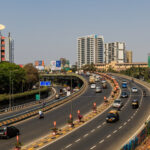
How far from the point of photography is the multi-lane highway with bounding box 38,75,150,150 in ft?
94.6

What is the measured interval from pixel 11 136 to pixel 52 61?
446 ft

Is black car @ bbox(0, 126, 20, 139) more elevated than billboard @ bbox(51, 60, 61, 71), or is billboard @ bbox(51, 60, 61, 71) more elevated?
billboard @ bbox(51, 60, 61, 71)

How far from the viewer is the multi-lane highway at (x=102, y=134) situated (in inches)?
1136

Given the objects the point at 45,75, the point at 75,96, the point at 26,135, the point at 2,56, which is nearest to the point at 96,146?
the point at 26,135

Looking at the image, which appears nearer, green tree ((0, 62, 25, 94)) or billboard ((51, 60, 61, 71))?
green tree ((0, 62, 25, 94))

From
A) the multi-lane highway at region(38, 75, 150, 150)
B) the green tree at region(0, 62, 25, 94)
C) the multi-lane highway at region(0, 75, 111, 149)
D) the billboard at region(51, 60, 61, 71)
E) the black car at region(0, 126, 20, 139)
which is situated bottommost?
the multi-lane highway at region(0, 75, 111, 149)

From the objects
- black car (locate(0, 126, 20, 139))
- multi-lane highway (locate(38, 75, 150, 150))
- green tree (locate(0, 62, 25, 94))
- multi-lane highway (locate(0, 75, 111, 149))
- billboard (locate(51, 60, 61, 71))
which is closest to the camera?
multi-lane highway (locate(38, 75, 150, 150))

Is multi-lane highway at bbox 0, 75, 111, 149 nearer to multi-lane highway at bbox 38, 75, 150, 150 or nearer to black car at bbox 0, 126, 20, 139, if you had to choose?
black car at bbox 0, 126, 20, 139

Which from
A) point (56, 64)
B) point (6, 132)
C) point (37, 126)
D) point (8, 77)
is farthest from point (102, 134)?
point (56, 64)

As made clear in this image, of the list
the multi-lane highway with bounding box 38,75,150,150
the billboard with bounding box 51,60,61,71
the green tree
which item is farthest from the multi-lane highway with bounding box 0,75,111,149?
the billboard with bounding box 51,60,61,71

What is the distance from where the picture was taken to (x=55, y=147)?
28.6 meters

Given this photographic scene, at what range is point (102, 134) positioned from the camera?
34.4 metres

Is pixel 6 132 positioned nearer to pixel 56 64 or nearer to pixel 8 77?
pixel 8 77

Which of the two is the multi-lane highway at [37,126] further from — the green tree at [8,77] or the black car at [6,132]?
the green tree at [8,77]
